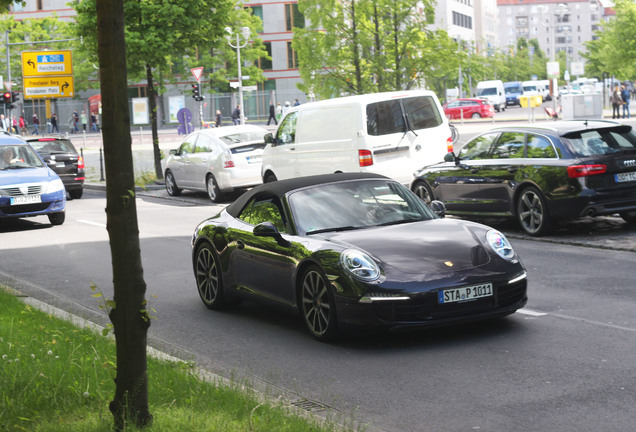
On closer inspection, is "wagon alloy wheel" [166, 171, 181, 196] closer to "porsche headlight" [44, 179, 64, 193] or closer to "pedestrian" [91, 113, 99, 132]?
"porsche headlight" [44, 179, 64, 193]

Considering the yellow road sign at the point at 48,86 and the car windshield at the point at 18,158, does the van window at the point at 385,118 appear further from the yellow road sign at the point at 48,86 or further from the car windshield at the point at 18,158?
the yellow road sign at the point at 48,86

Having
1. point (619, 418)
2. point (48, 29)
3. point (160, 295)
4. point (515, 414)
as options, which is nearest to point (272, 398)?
point (515, 414)

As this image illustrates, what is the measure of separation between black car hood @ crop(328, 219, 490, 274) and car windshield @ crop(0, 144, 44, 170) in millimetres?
13047

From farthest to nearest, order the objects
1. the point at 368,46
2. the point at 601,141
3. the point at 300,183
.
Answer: the point at 368,46, the point at 601,141, the point at 300,183

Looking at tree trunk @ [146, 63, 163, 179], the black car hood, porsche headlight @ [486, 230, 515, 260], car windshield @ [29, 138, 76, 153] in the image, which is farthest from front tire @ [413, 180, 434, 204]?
car windshield @ [29, 138, 76, 153]

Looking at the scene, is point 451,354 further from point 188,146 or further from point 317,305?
point 188,146

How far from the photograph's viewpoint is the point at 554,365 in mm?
6969

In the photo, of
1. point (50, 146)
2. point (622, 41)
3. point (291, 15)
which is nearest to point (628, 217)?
point (50, 146)

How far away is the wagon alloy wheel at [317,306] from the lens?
7.94 metres

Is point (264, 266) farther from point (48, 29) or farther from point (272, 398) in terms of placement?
point (48, 29)

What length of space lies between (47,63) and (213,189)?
3054cm

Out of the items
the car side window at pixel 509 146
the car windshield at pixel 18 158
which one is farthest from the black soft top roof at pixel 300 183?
the car windshield at pixel 18 158

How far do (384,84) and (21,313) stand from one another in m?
19.9

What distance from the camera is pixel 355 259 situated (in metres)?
7.86
